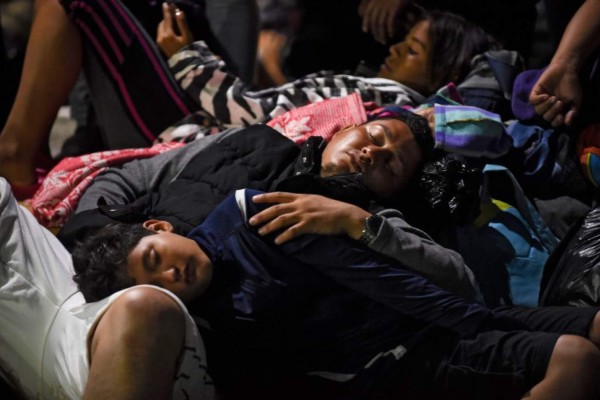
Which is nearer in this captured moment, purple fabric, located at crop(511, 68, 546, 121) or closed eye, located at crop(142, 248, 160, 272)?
closed eye, located at crop(142, 248, 160, 272)

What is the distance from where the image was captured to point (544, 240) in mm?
1680

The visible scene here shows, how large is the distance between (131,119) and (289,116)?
1.25 ft

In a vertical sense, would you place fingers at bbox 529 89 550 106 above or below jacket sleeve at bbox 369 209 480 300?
above

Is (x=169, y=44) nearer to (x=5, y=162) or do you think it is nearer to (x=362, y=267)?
(x=5, y=162)

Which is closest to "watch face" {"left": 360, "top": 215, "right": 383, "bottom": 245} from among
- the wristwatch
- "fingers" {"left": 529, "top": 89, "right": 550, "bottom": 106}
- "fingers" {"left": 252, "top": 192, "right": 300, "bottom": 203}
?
the wristwatch

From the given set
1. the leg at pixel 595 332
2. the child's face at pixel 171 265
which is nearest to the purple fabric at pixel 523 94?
the leg at pixel 595 332

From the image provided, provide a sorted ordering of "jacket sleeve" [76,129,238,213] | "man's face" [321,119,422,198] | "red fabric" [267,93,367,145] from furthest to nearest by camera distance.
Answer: "red fabric" [267,93,367,145]
"jacket sleeve" [76,129,238,213]
"man's face" [321,119,422,198]

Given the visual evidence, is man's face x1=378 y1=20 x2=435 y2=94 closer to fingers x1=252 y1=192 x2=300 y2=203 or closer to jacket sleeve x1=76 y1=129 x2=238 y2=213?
jacket sleeve x1=76 y1=129 x2=238 y2=213

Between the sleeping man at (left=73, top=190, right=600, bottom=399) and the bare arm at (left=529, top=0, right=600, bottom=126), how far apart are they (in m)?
0.54

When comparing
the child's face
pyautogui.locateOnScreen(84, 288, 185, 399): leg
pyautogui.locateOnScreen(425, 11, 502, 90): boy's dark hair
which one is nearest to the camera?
pyautogui.locateOnScreen(84, 288, 185, 399): leg

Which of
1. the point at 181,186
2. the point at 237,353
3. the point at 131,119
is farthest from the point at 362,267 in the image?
the point at 131,119

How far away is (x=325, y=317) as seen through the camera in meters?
1.40

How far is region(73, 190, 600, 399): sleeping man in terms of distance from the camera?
4.41 ft

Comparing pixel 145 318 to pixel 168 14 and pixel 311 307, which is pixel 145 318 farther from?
pixel 168 14
